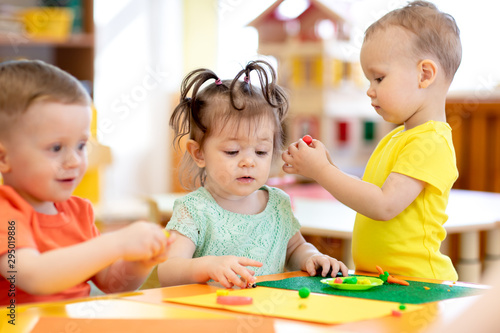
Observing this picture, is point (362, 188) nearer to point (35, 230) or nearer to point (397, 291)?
point (397, 291)

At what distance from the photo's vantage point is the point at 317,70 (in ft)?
11.2

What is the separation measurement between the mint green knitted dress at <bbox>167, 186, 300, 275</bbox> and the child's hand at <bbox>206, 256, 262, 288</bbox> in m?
0.15

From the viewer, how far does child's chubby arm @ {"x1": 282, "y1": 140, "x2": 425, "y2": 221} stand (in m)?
1.04

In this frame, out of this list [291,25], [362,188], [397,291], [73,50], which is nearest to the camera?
[397,291]

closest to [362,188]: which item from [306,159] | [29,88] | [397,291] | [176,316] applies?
[306,159]

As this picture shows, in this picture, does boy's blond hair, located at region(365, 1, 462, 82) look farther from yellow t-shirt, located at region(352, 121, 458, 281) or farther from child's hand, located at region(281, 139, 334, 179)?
child's hand, located at region(281, 139, 334, 179)

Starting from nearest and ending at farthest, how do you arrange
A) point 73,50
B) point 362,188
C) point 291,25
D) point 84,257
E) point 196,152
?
point 84,257 < point 362,188 < point 196,152 < point 291,25 < point 73,50

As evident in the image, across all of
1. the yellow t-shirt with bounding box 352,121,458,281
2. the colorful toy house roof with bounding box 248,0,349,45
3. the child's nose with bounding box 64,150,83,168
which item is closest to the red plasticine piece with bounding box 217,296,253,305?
the child's nose with bounding box 64,150,83,168

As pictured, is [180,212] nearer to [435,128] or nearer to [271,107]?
[271,107]

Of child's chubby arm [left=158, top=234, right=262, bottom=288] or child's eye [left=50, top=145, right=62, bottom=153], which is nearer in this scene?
child's eye [left=50, top=145, right=62, bottom=153]

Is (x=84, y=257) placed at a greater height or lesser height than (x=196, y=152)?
lesser

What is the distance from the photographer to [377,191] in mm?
1040

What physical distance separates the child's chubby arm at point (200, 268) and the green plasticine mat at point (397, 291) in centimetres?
4

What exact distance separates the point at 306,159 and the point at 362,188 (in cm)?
10
